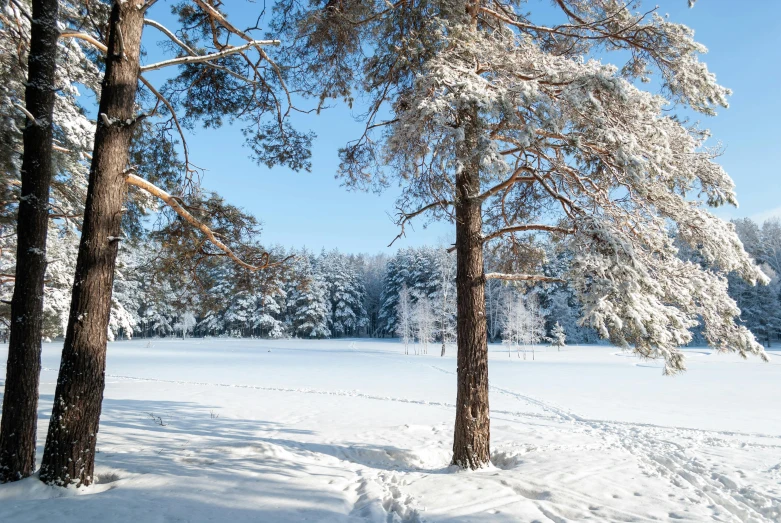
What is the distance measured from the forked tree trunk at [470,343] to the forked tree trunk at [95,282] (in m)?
3.61

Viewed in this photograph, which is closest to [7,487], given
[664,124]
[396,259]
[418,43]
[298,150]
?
[298,150]

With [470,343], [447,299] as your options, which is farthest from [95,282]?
[447,299]

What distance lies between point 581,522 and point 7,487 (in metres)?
5.07

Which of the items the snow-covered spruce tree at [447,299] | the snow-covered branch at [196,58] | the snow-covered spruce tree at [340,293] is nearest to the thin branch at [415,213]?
the snow-covered branch at [196,58]

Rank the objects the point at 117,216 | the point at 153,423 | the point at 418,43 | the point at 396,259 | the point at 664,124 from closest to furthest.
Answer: the point at 117,216 → the point at 418,43 → the point at 664,124 → the point at 153,423 → the point at 396,259

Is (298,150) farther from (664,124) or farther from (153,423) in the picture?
(153,423)

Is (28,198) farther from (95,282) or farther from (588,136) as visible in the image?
(588,136)

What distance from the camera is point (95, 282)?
3.85 metres

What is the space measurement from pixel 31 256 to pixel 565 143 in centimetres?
574

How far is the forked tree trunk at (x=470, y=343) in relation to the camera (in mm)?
5281

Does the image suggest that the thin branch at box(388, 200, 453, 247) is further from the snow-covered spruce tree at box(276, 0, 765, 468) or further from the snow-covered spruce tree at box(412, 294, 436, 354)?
the snow-covered spruce tree at box(412, 294, 436, 354)

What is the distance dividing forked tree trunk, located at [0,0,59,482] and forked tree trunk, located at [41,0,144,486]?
2.69 ft

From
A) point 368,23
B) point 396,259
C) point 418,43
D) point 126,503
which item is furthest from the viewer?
point 396,259

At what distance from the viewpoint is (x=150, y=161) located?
6.28 meters
